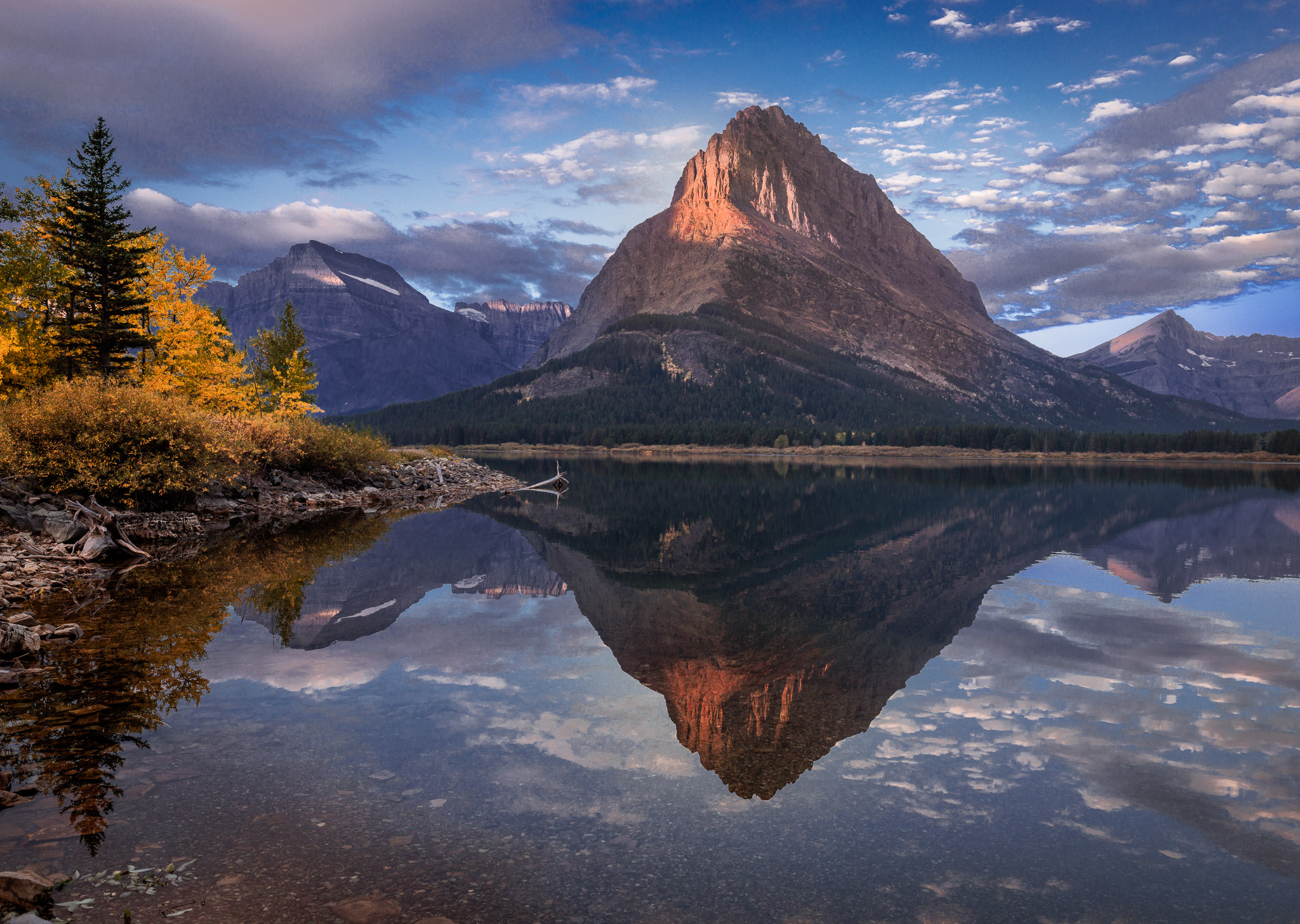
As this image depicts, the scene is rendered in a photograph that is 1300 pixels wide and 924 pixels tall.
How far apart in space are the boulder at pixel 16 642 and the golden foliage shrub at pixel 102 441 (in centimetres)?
1711

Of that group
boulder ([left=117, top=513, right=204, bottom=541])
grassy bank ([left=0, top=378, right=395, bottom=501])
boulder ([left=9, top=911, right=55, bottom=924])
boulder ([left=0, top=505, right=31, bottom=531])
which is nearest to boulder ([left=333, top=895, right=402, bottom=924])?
boulder ([left=9, top=911, right=55, bottom=924])

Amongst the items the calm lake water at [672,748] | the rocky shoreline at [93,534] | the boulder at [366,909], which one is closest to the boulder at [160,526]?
the rocky shoreline at [93,534]

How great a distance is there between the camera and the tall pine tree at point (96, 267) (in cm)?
4197

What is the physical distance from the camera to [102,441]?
3039 centimetres

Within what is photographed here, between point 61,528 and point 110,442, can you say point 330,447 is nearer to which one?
point 110,442

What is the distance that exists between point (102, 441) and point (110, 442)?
1.03 feet

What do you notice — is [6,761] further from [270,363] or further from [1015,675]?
[270,363]

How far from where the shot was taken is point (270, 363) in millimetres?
81375

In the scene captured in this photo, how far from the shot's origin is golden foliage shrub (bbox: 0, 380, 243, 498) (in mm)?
29359

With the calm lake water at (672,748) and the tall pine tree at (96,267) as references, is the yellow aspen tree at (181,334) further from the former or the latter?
the calm lake water at (672,748)

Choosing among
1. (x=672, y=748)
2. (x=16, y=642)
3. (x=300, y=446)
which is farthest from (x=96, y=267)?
(x=672, y=748)

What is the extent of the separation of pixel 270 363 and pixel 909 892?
3419 inches

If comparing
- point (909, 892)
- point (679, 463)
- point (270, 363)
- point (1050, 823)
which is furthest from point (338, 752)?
point (679, 463)

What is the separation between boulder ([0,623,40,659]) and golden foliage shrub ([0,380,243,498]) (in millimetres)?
17107
